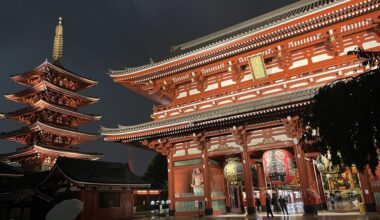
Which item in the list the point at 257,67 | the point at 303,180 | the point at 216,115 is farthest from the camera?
the point at 257,67

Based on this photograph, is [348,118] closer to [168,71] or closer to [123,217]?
[168,71]

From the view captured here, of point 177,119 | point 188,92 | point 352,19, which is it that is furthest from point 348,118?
point 188,92

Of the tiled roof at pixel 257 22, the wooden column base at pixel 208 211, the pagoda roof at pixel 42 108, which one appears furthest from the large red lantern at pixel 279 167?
the pagoda roof at pixel 42 108

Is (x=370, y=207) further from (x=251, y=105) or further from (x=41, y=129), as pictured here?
(x=41, y=129)

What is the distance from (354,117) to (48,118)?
133 feet

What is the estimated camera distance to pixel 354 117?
6707 mm

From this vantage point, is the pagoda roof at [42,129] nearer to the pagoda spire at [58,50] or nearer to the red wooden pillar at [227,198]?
the pagoda spire at [58,50]

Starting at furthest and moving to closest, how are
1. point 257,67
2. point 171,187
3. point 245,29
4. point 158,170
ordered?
1. point 158,170
2. point 245,29
3. point 171,187
4. point 257,67

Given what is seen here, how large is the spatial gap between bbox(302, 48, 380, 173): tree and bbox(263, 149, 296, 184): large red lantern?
956cm

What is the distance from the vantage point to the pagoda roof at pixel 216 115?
15906mm

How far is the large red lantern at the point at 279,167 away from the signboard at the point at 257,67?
17.9 ft

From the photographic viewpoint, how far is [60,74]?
42219 mm

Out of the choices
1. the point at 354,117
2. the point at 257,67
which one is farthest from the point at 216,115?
the point at 354,117

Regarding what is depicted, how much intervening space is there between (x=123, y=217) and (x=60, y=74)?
28227 mm
